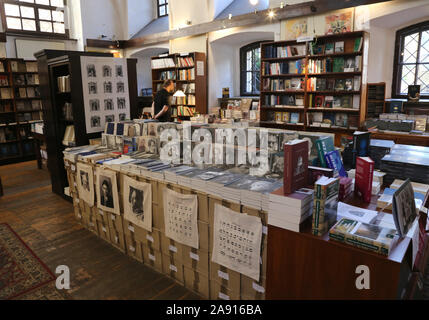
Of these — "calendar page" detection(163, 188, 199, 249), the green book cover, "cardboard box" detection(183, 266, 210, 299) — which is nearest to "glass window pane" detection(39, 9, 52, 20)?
the green book cover

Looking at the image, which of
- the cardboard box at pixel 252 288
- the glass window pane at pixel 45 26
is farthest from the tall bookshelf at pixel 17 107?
the cardboard box at pixel 252 288

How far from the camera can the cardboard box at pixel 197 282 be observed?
250cm

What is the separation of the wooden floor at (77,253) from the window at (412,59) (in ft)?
19.5

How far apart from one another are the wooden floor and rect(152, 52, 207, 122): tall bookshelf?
430 cm

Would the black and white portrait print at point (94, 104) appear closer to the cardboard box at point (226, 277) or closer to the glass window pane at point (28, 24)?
the cardboard box at point (226, 277)

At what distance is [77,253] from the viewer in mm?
3307

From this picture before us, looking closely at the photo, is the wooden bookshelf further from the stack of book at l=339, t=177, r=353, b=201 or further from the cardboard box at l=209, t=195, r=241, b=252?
the cardboard box at l=209, t=195, r=241, b=252

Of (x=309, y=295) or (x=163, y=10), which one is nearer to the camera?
(x=309, y=295)

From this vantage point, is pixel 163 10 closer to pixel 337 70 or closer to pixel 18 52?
pixel 18 52

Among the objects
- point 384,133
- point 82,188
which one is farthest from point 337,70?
point 82,188

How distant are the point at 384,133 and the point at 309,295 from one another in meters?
4.48

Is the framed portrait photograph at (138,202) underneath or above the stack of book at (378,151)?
underneath

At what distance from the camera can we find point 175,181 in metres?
2.62

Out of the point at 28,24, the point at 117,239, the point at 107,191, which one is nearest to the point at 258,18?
the point at 107,191
